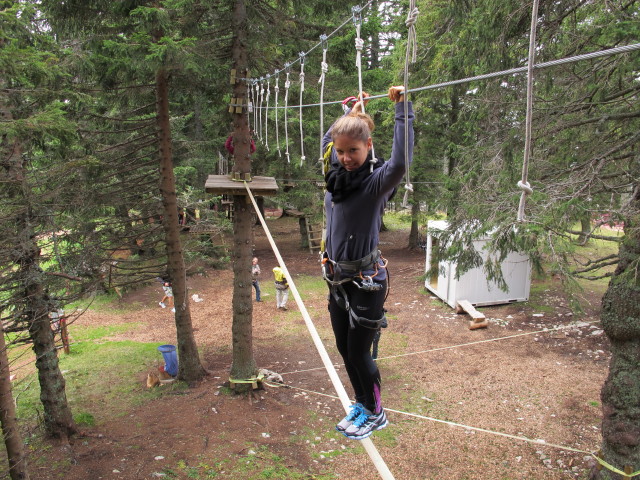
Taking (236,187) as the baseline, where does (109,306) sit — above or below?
below

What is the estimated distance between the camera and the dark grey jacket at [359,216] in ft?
7.41

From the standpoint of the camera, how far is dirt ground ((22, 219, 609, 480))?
633cm

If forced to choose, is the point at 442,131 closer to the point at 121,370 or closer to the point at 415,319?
the point at 415,319

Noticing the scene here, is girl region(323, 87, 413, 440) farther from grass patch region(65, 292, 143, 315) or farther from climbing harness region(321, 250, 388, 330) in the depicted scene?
grass patch region(65, 292, 143, 315)

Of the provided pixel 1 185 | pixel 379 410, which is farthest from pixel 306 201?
pixel 379 410

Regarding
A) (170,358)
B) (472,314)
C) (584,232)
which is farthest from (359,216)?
(472,314)

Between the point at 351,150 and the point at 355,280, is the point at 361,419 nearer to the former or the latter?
the point at 355,280

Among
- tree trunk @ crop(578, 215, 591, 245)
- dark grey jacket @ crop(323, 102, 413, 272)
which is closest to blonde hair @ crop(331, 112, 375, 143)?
dark grey jacket @ crop(323, 102, 413, 272)

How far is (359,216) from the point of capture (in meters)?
2.44

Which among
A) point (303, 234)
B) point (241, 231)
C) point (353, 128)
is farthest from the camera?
point (303, 234)

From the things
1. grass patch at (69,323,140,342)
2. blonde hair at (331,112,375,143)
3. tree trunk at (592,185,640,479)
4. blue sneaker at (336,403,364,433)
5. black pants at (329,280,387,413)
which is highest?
blonde hair at (331,112,375,143)

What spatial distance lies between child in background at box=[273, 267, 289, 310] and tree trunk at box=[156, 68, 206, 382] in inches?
159

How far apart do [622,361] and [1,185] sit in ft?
27.3

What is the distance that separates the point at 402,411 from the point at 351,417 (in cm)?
562
